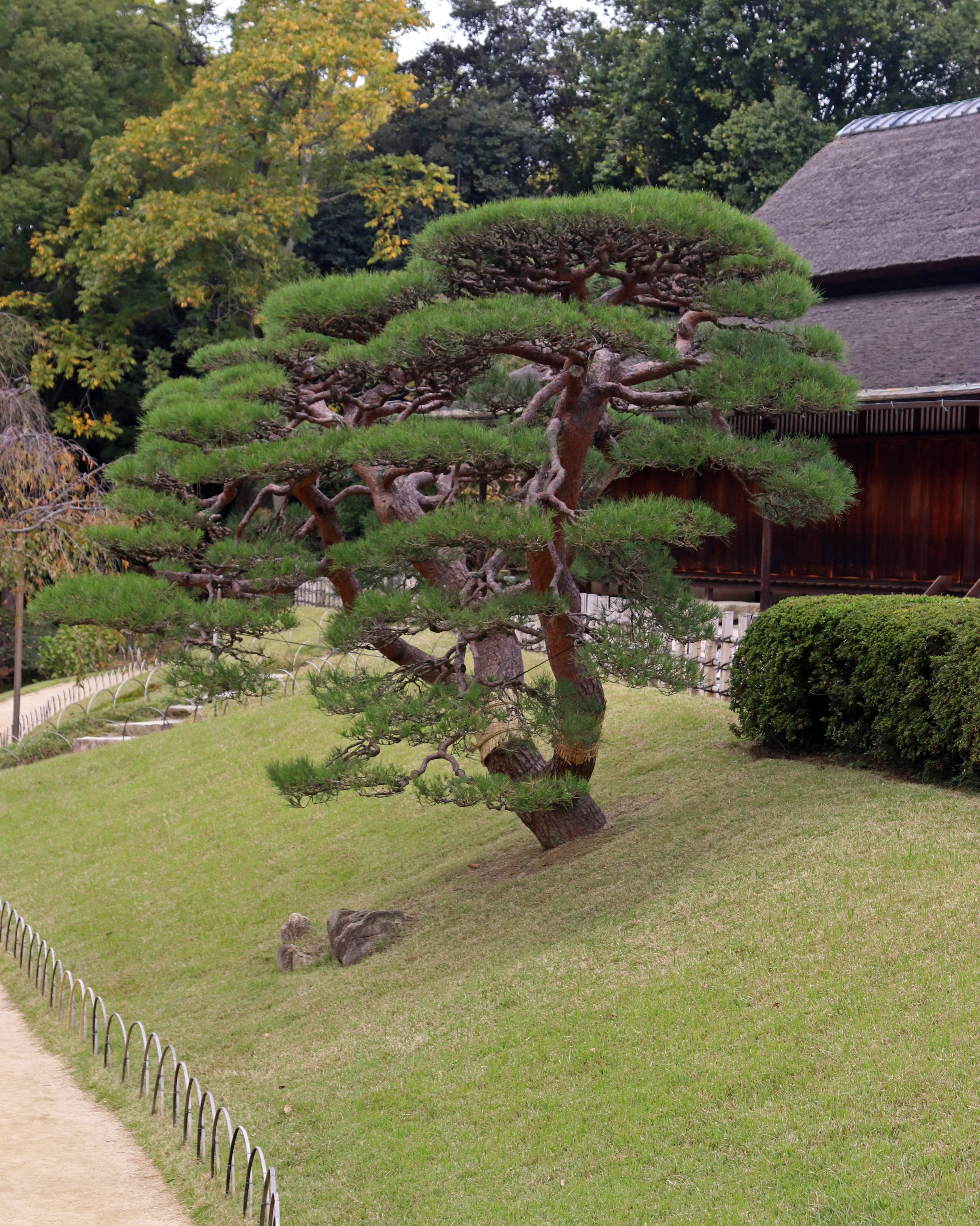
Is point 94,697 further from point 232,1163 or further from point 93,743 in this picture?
point 232,1163

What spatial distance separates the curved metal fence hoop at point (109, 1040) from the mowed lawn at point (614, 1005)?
0.43 ft

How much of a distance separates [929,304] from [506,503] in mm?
10181

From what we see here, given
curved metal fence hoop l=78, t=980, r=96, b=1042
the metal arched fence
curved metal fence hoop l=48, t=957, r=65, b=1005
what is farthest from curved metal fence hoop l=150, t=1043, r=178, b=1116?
curved metal fence hoop l=48, t=957, r=65, b=1005

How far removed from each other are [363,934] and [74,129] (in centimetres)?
2682

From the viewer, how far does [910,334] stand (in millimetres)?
15070

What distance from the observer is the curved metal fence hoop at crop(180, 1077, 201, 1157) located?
6.84m

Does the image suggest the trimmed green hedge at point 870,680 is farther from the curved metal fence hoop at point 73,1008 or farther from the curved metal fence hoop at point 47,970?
the curved metal fence hoop at point 47,970

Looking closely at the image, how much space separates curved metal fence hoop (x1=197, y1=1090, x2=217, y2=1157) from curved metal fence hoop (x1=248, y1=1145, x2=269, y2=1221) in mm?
404

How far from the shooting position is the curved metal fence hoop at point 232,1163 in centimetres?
588

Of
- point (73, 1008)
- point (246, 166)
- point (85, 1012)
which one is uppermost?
point (246, 166)

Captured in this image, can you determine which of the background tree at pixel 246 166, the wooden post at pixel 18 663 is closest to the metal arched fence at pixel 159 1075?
the wooden post at pixel 18 663

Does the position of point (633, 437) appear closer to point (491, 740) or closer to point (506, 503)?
point (506, 503)

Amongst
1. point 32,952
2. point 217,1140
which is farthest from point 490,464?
point 32,952

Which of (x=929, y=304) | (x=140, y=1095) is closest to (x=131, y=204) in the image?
(x=929, y=304)
